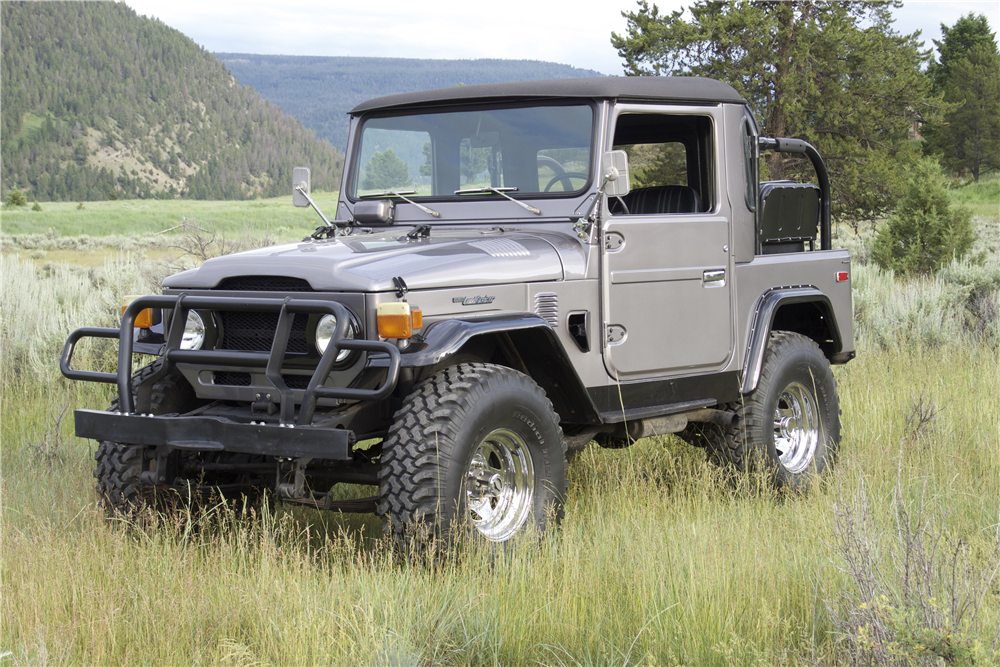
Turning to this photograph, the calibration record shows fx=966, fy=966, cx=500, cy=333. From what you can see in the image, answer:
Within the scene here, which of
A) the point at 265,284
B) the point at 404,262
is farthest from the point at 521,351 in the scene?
the point at 265,284

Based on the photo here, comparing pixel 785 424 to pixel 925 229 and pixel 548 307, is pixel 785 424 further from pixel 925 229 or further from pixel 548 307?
pixel 925 229

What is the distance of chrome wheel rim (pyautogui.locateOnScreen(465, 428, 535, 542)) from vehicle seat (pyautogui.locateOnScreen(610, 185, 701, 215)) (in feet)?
6.19

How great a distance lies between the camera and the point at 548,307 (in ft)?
15.3

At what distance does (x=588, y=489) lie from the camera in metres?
5.63

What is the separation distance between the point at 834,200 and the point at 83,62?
5612 inches

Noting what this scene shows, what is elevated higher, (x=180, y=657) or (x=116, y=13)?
(x=116, y=13)

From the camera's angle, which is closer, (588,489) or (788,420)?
(588,489)

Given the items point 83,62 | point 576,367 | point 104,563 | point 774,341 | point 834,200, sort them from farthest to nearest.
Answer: point 83,62
point 834,200
point 774,341
point 576,367
point 104,563

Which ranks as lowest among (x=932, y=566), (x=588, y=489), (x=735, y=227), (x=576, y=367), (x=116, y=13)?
(x=588, y=489)

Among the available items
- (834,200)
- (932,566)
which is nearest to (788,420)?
(932,566)

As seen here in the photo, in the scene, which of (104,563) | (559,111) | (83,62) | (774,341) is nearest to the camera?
(104,563)

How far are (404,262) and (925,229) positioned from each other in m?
14.7

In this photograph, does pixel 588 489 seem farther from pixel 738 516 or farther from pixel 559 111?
pixel 559 111

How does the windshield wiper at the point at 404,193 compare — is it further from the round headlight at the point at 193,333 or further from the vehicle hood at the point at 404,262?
the round headlight at the point at 193,333
